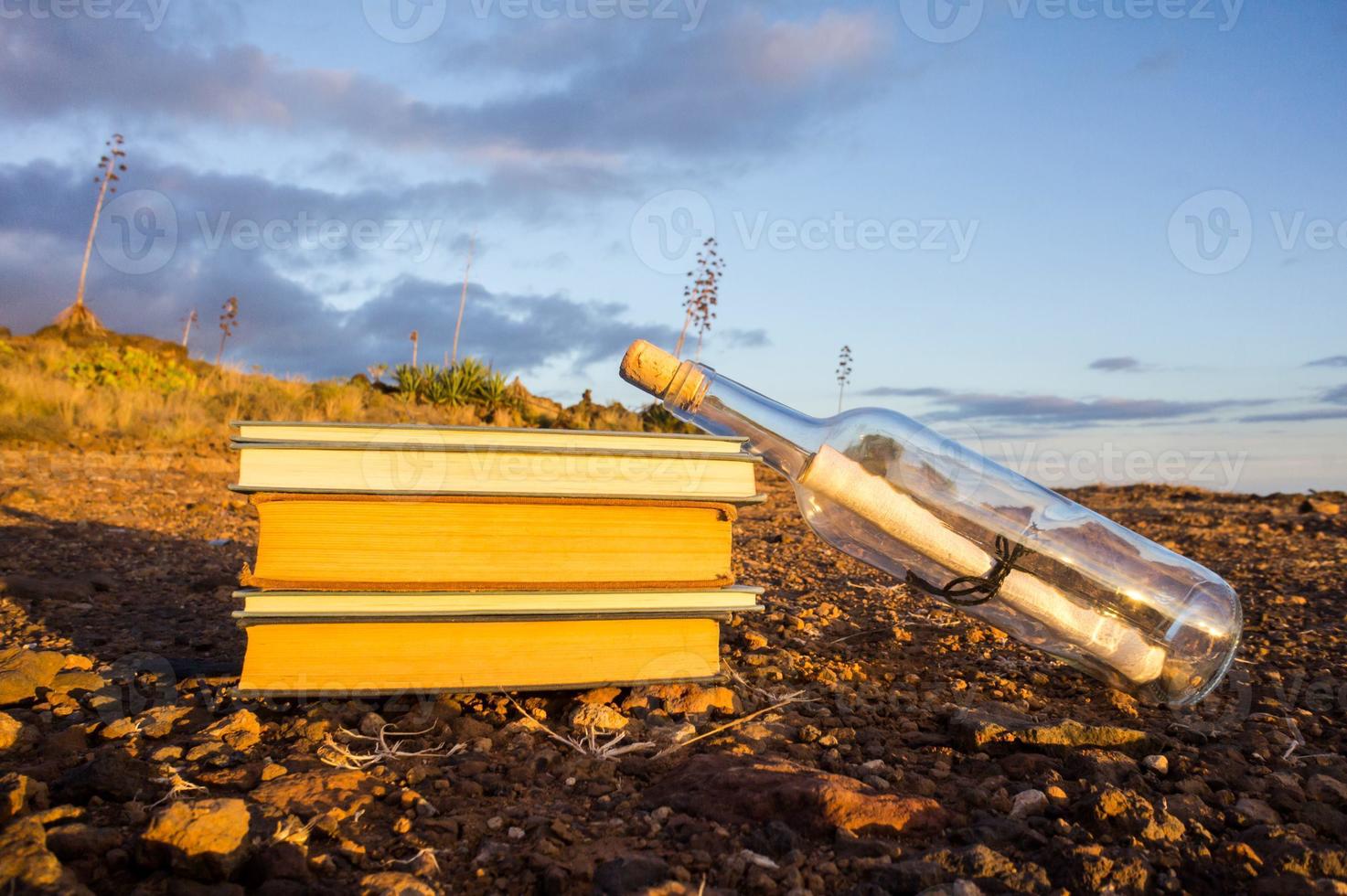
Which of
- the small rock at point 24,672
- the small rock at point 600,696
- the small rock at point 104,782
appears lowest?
the small rock at point 24,672

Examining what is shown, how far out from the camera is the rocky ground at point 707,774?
1.42 m

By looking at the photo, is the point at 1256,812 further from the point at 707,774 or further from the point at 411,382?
the point at 411,382

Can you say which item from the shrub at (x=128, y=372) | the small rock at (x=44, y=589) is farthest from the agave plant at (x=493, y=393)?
the small rock at (x=44, y=589)

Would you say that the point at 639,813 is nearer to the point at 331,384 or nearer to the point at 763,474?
the point at 763,474

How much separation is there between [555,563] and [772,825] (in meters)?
0.89

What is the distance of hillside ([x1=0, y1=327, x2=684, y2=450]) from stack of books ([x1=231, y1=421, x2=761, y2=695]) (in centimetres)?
654

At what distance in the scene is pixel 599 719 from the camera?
212cm

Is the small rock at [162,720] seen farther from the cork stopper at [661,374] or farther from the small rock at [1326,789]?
the small rock at [1326,789]

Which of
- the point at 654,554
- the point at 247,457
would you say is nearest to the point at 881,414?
the point at 654,554

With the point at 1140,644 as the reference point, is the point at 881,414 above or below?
above

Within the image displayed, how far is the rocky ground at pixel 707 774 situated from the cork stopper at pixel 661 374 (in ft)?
2.55

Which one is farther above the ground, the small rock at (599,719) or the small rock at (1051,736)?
the small rock at (1051,736)

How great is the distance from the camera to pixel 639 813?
1652 millimetres

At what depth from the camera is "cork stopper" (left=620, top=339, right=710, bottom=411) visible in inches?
90.8
